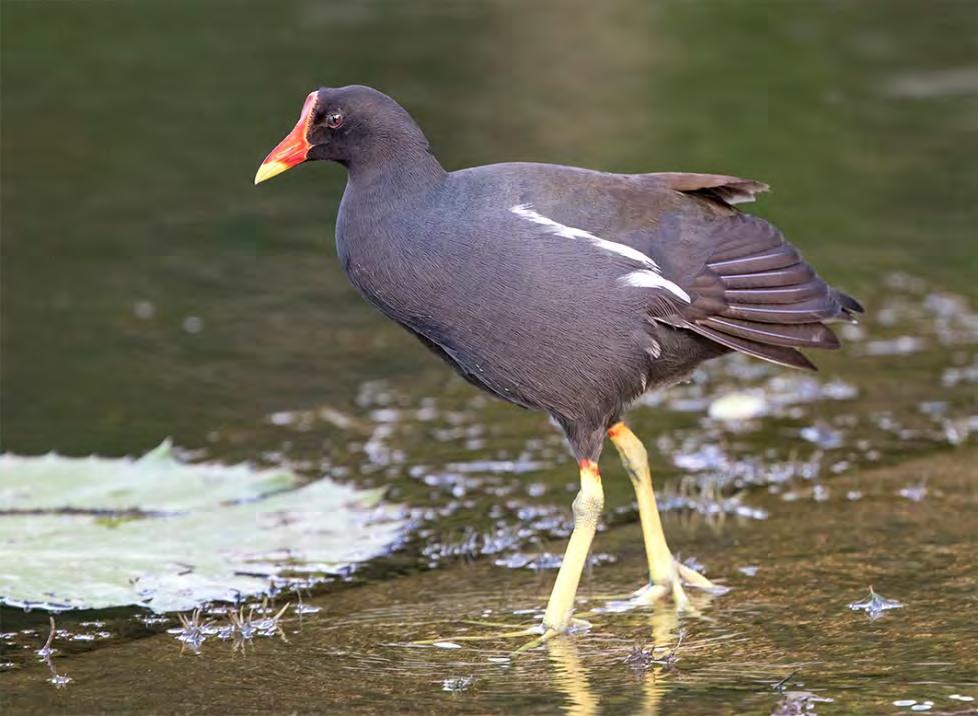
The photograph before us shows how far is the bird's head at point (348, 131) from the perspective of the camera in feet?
13.6

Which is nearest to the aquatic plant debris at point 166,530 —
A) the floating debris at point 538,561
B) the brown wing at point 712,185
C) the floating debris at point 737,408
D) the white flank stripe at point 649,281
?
the floating debris at point 538,561

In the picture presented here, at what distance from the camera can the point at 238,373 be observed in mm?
6434

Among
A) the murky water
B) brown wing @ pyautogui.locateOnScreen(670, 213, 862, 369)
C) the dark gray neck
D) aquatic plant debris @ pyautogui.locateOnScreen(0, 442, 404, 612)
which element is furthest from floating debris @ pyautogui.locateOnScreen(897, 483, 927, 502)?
Answer: the dark gray neck

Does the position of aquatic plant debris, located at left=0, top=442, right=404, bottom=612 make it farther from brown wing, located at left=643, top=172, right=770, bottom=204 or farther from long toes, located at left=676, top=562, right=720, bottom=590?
brown wing, located at left=643, top=172, right=770, bottom=204

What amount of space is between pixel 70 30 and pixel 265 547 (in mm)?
9827

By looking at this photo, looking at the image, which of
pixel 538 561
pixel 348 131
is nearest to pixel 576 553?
pixel 538 561

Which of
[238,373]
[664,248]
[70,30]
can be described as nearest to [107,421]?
[238,373]

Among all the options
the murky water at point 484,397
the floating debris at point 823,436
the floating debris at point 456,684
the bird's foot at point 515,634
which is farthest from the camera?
the floating debris at point 823,436

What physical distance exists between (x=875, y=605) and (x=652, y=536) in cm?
62

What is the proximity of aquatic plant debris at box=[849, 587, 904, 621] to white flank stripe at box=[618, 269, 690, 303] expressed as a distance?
867 mm

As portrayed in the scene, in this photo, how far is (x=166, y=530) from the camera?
4691mm

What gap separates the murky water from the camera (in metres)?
3.77

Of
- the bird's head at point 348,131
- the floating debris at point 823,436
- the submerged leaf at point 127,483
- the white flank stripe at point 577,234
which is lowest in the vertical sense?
the floating debris at point 823,436

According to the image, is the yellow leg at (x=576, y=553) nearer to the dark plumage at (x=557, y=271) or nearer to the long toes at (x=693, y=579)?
the dark plumage at (x=557, y=271)
